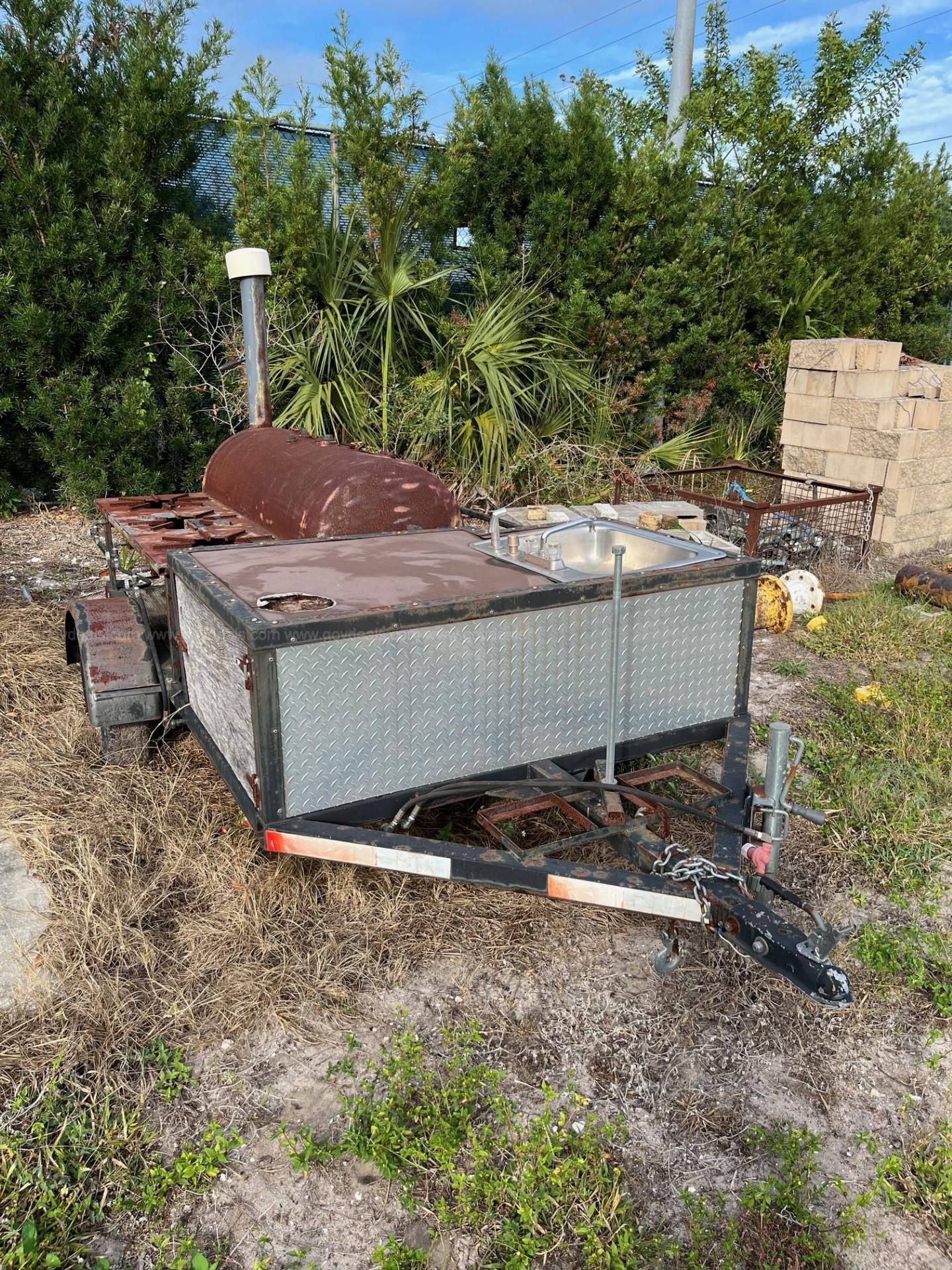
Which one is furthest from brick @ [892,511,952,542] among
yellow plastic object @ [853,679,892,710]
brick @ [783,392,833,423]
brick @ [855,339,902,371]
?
yellow plastic object @ [853,679,892,710]

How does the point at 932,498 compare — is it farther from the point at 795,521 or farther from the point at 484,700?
the point at 484,700

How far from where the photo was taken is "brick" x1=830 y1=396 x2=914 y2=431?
28.8 ft

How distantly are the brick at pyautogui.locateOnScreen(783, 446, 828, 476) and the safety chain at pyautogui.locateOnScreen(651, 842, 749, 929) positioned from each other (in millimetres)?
7798

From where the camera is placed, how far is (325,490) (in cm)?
416

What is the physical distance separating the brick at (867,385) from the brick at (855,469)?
1.85ft

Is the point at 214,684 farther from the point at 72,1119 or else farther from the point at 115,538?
the point at 115,538

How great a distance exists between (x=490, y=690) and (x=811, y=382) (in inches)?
305

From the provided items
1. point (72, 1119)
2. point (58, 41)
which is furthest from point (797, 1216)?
point (58, 41)

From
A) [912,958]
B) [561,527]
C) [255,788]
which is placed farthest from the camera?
[561,527]

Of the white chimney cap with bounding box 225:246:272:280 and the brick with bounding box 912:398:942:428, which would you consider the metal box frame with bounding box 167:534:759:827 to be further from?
the brick with bounding box 912:398:942:428

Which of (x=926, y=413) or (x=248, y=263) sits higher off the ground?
(x=248, y=263)

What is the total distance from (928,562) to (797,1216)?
309 inches

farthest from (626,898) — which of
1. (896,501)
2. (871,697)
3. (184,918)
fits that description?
(896,501)

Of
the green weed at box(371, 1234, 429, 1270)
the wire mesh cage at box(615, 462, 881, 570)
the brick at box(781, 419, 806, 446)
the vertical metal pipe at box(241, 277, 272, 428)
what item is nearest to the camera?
the green weed at box(371, 1234, 429, 1270)
